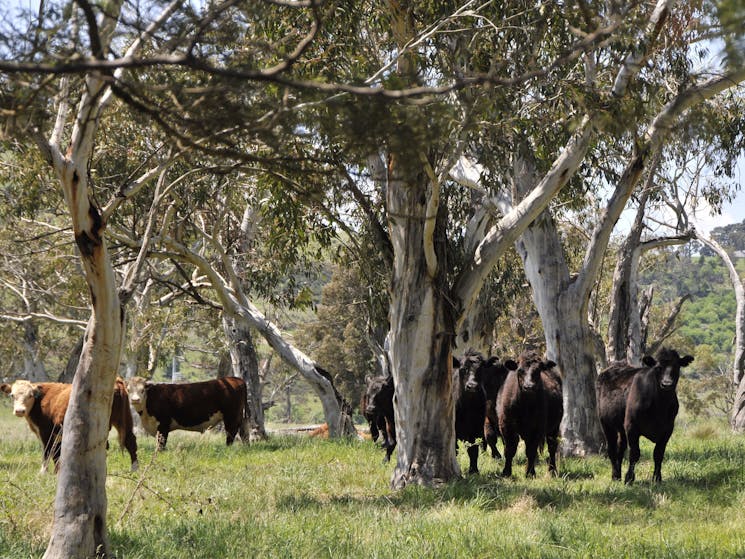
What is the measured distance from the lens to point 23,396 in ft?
42.8

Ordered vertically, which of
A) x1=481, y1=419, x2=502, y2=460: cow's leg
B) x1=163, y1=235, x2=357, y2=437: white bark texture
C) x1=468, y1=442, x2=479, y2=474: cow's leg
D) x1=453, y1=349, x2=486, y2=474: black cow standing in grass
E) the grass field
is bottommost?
the grass field

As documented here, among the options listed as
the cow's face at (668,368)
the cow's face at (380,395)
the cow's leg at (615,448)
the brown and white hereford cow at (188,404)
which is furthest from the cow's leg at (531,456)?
the brown and white hereford cow at (188,404)

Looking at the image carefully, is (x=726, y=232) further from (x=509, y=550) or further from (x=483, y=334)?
(x=509, y=550)

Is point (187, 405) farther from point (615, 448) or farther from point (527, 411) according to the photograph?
point (615, 448)

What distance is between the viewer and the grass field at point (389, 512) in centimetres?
739

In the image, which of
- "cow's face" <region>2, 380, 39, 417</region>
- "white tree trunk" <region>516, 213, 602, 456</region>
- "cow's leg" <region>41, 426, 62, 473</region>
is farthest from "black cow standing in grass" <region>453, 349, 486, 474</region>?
"cow's face" <region>2, 380, 39, 417</region>

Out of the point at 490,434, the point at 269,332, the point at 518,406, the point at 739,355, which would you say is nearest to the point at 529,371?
the point at 518,406

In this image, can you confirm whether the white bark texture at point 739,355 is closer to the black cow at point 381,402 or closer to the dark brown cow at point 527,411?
the black cow at point 381,402

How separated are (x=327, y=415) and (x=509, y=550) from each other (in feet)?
44.2

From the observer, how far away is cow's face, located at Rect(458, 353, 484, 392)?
41.7ft

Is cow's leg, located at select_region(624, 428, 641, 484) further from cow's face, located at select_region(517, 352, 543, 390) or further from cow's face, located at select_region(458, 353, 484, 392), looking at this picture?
cow's face, located at select_region(458, 353, 484, 392)

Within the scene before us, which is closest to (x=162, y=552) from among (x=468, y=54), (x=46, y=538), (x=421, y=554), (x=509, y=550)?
(x=46, y=538)

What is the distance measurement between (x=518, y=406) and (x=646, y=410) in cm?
161

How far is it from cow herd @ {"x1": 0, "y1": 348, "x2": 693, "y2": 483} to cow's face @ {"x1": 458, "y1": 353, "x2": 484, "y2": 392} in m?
0.01
